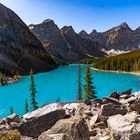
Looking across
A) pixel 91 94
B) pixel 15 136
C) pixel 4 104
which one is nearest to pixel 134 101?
pixel 15 136

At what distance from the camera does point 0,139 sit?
1495 cm

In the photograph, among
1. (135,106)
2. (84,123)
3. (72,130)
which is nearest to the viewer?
(72,130)

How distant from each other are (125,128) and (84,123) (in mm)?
2430

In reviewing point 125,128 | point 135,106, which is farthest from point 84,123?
point 135,106

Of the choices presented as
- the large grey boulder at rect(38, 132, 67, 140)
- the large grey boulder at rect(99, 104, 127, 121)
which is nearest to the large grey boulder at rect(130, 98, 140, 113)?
the large grey boulder at rect(99, 104, 127, 121)

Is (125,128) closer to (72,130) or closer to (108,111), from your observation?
(72,130)

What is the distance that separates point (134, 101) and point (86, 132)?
27.4 ft

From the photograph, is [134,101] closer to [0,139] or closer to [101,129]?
[101,129]

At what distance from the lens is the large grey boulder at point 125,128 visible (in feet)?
51.5

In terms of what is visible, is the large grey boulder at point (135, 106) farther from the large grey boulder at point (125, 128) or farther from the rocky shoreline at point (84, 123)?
the large grey boulder at point (125, 128)

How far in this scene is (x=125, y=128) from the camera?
16172 millimetres

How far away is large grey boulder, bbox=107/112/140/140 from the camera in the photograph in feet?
51.5

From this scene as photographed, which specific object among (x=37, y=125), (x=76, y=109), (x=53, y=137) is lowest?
(x=37, y=125)

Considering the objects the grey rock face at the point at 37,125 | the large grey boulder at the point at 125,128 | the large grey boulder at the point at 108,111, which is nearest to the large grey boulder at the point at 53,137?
the large grey boulder at the point at 125,128
